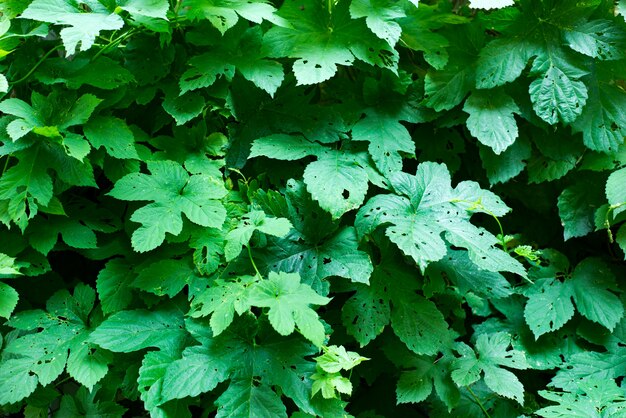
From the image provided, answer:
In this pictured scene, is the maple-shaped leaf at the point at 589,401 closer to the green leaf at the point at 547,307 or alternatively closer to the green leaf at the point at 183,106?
the green leaf at the point at 547,307

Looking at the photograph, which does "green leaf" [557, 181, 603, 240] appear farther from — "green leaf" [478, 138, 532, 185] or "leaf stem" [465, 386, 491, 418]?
"leaf stem" [465, 386, 491, 418]

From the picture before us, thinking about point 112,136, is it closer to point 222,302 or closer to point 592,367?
point 222,302

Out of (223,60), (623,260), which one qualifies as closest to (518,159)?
(623,260)

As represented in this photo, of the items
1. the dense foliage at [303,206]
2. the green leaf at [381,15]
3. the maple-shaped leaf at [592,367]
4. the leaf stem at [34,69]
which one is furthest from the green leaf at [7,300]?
the maple-shaped leaf at [592,367]

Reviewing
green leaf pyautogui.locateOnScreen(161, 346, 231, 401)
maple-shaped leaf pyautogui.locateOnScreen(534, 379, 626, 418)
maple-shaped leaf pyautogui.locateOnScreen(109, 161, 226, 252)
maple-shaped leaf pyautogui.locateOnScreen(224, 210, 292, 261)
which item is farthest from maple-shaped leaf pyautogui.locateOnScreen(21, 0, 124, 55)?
maple-shaped leaf pyautogui.locateOnScreen(534, 379, 626, 418)

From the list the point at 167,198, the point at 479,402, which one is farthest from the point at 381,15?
the point at 479,402

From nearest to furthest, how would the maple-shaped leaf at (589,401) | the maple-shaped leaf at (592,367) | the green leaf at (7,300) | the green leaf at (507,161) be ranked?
the maple-shaped leaf at (589,401) → the green leaf at (7,300) → the maple-shaped leaf at (592,367) → the green leaf at (507,161)
